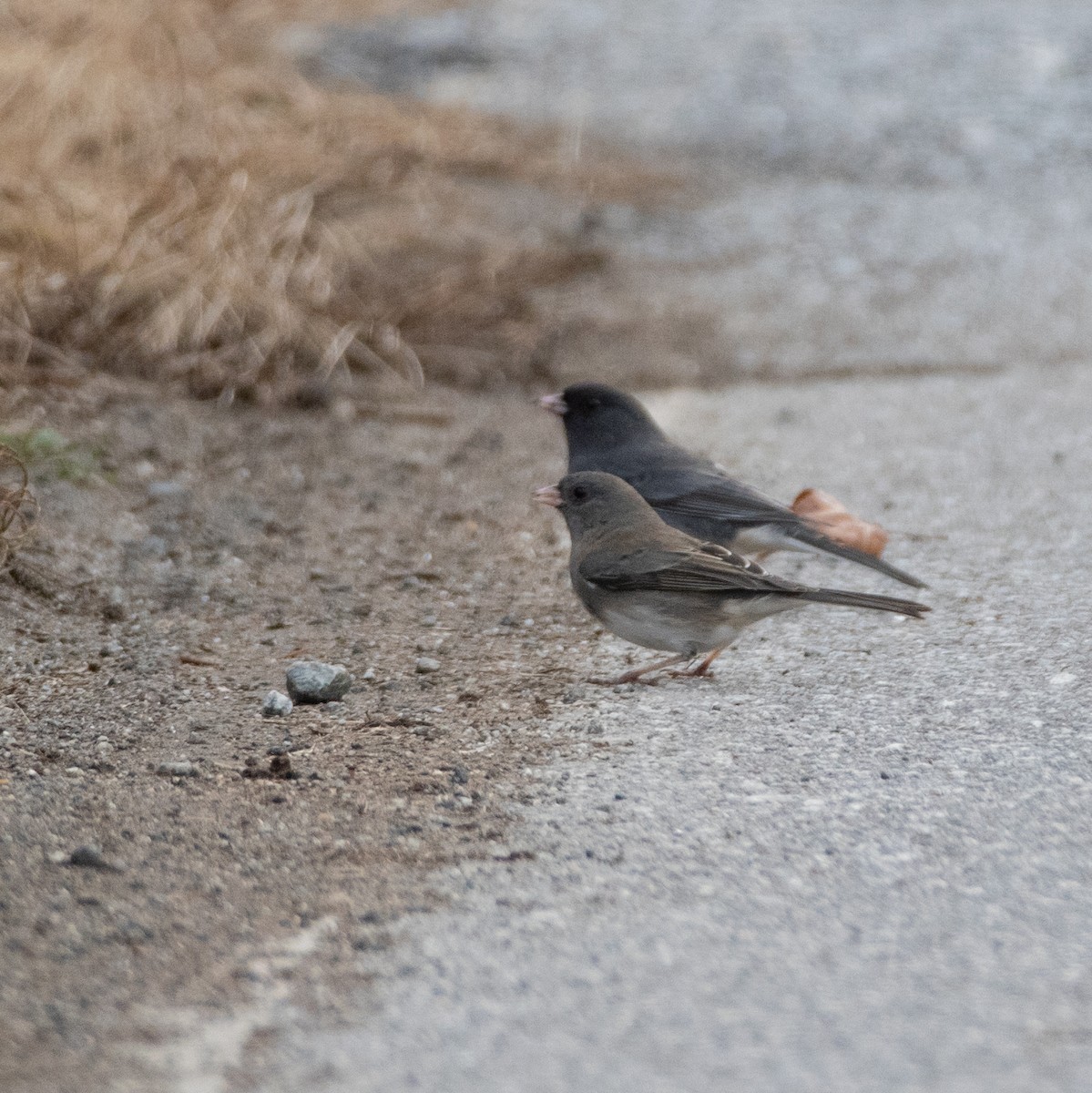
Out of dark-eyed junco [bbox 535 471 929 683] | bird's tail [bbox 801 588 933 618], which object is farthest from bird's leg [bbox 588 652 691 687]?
bird's tail [bbox 801 588 933 618]

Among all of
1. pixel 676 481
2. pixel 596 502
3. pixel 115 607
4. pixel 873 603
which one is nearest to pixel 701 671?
pixel 873 603

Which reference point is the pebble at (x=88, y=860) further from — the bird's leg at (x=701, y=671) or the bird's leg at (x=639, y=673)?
the bird's leg at (x=701, y=671)

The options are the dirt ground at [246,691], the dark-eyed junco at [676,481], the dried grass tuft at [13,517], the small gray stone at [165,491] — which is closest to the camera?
the dirt ground at [246,691]

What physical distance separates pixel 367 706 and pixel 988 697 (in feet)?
4.49

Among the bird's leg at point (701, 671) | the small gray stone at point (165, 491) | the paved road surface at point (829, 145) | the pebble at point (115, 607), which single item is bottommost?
the pebble at point (115, 607)

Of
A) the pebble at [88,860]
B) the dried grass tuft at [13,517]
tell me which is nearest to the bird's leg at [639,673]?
the pebble at [88,860]

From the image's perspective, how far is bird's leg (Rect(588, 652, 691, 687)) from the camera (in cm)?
362

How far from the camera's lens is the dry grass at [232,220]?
574cm

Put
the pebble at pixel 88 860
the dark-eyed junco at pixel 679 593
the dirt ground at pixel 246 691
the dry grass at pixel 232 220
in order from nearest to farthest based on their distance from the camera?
the dirt ground at pixel 246 691
the pebble at pixel 88 860
the dark-eyed junco at pixel 679 593
the dry grass at pixel 232 220

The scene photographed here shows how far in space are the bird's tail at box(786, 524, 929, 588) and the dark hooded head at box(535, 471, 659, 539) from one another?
42 centimetres

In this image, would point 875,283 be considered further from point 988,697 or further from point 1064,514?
point 988,697

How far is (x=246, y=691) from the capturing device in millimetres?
3516

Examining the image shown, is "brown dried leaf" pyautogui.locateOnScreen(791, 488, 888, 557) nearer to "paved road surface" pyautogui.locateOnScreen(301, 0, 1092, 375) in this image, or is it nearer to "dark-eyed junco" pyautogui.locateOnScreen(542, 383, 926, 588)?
"dark-eyed junco" pyautogui.locateOnScreen(542, 383, 926, 588)

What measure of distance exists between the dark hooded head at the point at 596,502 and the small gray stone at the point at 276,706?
1029 mm
